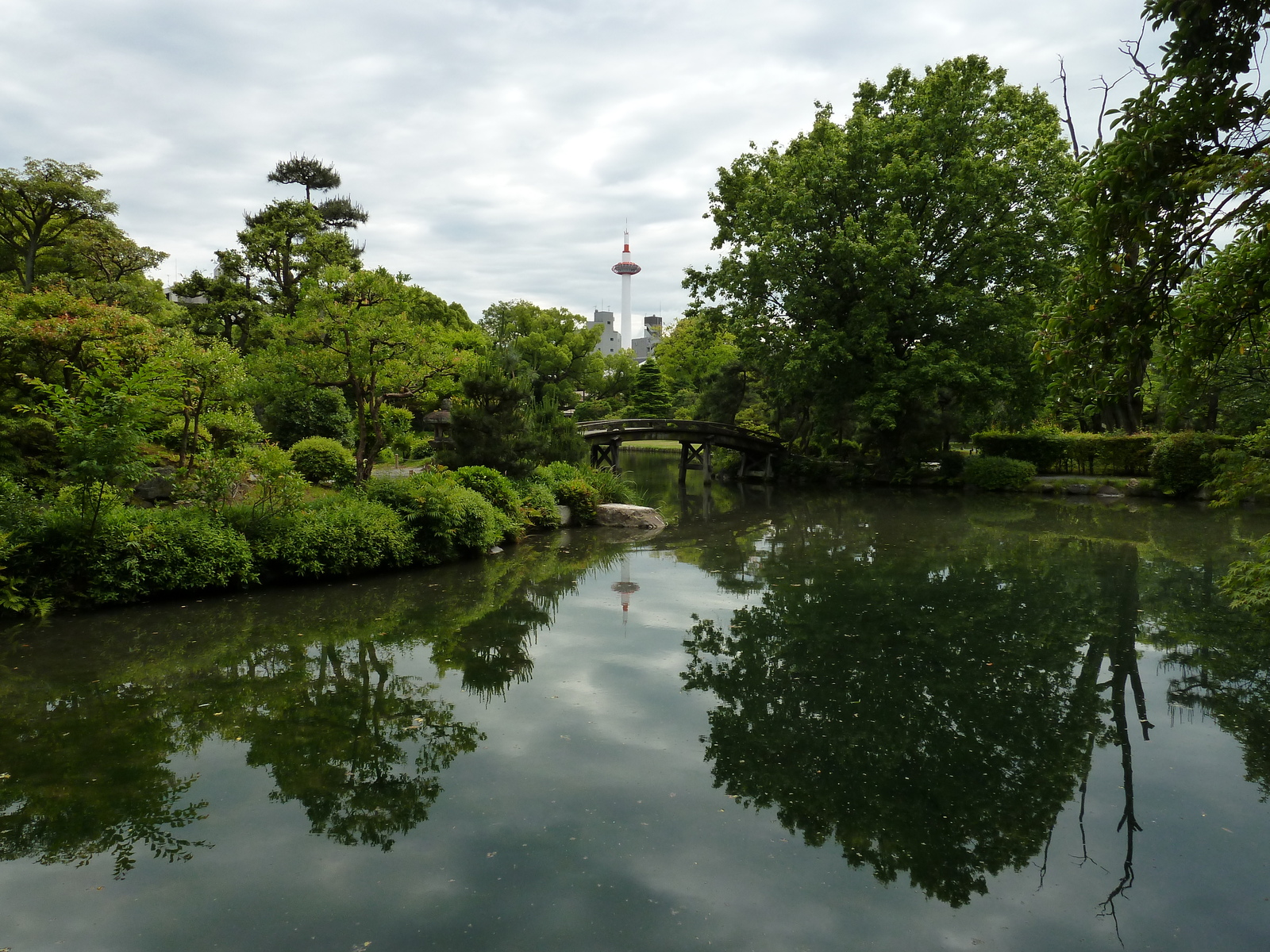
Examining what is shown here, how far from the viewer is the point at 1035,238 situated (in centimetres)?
2192

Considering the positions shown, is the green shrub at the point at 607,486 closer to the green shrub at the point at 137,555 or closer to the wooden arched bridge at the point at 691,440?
the wooden arched bridge at the point at 691,440

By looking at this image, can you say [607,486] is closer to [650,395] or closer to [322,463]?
[322,463]

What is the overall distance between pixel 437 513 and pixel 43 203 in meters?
17.2

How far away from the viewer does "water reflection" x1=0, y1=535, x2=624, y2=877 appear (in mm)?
4734

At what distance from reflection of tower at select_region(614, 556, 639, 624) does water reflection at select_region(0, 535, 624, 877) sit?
966 mm

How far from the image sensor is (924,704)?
6512 mm

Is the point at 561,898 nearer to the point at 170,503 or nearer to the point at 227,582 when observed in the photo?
the point at 227,582

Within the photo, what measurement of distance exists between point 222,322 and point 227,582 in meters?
16.3

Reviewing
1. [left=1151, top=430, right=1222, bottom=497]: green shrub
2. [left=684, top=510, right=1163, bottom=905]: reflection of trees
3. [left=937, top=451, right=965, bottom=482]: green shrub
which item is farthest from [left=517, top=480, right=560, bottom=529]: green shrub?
[left=1151, top=430, right=1222, bottom=497]: green shrub

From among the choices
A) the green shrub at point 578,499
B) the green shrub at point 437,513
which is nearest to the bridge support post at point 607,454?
the green shrub at point 578,499

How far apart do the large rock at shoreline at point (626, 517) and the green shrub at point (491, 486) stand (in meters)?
2.82

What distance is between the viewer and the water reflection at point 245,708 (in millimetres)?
4734

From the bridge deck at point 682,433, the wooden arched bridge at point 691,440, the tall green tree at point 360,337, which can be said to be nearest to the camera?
the tall green tree at point 360,337

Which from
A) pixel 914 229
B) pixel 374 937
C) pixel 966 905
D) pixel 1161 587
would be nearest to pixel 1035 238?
pixel 914 229
